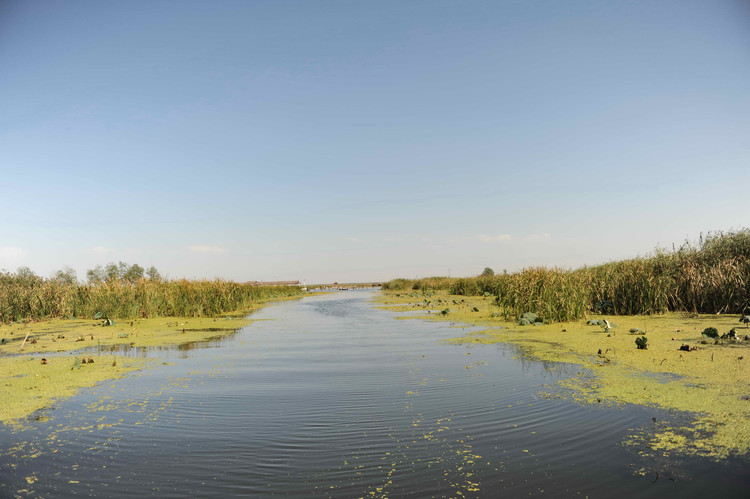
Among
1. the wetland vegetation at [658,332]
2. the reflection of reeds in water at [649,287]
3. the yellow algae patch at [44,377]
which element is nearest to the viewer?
the wetland vegetation at [658,332]

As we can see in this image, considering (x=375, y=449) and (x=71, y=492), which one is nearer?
(x=71, y=492)

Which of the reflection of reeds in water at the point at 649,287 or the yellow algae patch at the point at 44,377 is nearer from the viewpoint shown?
the yellow algae patch at the point at 44,377

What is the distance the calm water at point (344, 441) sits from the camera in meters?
4.12

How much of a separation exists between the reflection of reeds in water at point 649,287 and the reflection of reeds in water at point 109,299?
16995 millimetres

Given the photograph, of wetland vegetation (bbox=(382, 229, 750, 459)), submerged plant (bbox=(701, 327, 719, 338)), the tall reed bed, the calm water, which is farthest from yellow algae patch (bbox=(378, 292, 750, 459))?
the tall reed bed

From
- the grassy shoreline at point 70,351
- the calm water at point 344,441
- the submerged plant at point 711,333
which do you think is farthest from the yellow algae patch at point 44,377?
the submerged plant at point 711,333

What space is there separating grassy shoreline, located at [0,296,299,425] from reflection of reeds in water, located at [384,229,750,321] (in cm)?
1244

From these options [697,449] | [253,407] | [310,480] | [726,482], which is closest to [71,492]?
[310,480]

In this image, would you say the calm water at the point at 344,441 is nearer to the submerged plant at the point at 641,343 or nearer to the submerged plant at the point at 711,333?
the submerged plant at the point at 641,343

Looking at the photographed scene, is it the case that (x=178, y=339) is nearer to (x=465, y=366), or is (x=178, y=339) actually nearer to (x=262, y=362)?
(x=262, y=362)

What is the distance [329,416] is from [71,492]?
3.09m

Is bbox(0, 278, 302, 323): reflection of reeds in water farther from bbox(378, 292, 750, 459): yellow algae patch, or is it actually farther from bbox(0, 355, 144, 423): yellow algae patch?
bbox(378, 292, 750, 459): yellow algae patch

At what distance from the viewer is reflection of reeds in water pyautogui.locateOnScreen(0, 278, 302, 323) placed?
21672 mm

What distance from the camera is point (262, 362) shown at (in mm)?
10766
